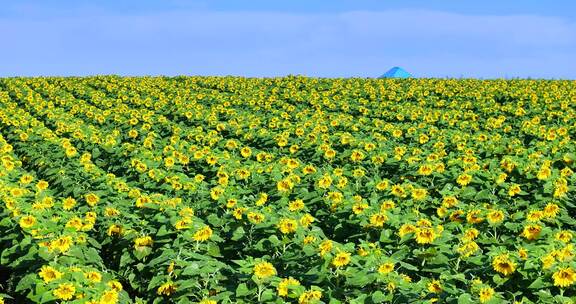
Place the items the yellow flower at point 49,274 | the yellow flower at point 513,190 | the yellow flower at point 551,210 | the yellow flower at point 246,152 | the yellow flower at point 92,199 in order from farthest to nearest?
the yellow flower at point 246,152 → the yellow flower at point 513,190 → the yellow flower at point 92,199 → the yellow flower at point 551,210 → the yellow flower at point 49,274

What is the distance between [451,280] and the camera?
17.5 feet

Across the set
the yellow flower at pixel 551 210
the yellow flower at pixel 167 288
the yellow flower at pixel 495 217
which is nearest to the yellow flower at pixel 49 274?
the yellow flower at pixel 167 288

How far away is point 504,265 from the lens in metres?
5.17

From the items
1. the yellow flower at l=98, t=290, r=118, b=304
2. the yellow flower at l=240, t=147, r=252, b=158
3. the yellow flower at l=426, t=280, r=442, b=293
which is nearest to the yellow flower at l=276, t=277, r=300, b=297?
the yellow flower at l=426, t=280, r=442, b=293

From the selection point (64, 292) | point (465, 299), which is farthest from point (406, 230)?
point (64, 292)

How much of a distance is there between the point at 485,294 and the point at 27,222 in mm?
4224

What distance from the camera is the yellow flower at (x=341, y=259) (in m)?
5.24

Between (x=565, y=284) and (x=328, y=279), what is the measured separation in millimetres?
1686

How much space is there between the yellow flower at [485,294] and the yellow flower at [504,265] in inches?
20.0

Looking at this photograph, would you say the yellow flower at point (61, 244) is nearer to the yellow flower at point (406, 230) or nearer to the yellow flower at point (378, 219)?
the yellow flower at point (378, 219)

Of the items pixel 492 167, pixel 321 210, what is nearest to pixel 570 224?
pixel 492 167

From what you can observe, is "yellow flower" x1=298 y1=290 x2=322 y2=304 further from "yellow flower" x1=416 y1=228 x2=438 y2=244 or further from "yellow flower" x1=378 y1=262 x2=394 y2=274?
"yellow flower" x1=416 y1=228 x2=438 y2=244

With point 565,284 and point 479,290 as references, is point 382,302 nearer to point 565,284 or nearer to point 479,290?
point 479,290

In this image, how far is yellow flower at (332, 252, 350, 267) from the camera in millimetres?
5238
